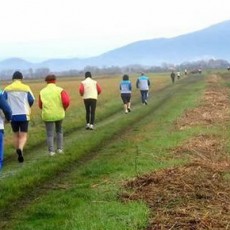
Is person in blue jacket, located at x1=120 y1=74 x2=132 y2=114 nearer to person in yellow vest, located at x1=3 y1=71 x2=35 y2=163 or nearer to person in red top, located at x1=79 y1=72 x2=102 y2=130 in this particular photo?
person in red top, located at x1=79 y1=72 x2=102 y2=130

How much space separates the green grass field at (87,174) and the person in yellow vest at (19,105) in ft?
2.44

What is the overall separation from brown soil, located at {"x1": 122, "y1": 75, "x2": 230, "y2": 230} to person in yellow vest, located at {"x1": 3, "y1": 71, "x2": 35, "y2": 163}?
15.7ft

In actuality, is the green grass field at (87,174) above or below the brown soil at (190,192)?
below

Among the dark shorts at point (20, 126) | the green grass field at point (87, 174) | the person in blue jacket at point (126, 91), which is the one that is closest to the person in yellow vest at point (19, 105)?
the dark shorts at point (20, 126)

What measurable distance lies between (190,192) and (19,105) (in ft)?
23.4

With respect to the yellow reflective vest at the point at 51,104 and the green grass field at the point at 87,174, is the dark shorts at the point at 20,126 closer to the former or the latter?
the yellow reflective vest at the point at 51,104

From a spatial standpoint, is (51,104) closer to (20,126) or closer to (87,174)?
(20,126)

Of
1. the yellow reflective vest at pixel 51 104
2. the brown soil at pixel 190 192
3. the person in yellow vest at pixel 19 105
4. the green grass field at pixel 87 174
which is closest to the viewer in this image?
the brown soil at pixel 190 192

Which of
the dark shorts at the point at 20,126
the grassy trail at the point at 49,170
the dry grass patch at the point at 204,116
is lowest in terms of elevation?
the dry grass patch at the point at 204,116

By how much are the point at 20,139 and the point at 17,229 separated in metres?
7.07

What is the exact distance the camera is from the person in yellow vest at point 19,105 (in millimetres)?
15086

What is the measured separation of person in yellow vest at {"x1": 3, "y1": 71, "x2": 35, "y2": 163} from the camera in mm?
15086

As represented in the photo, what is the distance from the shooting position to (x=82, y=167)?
13.8 m

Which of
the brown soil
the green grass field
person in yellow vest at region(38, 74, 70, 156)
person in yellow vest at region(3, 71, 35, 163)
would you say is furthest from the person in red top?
the brown soil
